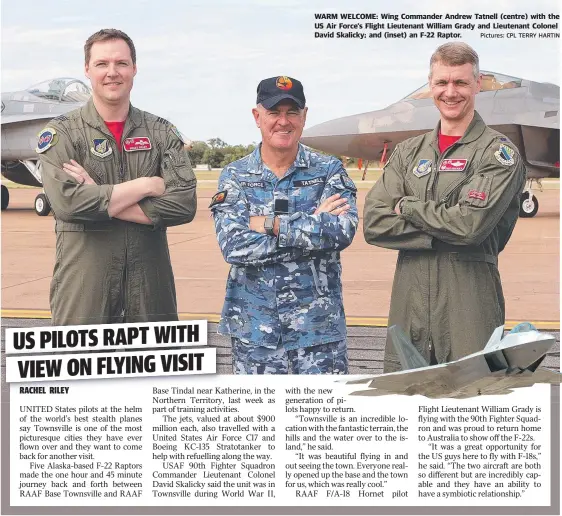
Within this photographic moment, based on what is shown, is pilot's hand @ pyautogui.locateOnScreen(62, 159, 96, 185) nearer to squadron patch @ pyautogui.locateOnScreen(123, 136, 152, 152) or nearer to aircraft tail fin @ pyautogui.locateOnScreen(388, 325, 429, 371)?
squadron patch @ pyautogui.locateOnScreen(123, 136, 152, 152)

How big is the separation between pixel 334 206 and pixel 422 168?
495 mm

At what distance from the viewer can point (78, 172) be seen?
14.3ft

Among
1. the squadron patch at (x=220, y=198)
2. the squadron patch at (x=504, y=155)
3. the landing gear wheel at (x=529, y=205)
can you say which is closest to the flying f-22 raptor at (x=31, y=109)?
the landing gear wheel at (x=529, y=205)

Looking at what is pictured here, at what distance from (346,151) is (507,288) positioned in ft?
27.4

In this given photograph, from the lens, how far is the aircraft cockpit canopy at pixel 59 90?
20.6 meters

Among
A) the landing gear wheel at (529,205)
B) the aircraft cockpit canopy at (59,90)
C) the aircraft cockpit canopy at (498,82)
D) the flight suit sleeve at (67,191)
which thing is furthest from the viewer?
the aircraft cockpit canopy at (59,90)

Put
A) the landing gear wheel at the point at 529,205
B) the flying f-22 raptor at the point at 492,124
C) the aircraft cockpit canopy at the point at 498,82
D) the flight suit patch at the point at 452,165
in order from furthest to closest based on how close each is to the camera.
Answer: the landing gear wheel at the point at 529,205 → the flying f-22 raptor at the point at 492,124 → the aircraft cockpit canopy at the point at 498,82 → the flight suit patch at the point at 452,165

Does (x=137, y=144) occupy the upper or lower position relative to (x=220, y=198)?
upper

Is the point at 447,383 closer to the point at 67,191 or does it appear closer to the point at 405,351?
the point at 405,351

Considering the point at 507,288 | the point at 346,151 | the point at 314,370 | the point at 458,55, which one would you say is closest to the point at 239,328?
the point at 314,370

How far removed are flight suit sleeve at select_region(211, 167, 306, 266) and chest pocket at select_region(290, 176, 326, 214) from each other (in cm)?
23

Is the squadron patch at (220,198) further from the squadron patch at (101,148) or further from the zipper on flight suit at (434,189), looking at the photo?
the zipper on flight suit at (434,189)

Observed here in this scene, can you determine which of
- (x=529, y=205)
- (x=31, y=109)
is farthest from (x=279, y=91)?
(x=31, y=109)

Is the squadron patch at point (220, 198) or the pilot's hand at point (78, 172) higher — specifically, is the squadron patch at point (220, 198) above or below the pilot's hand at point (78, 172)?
below
